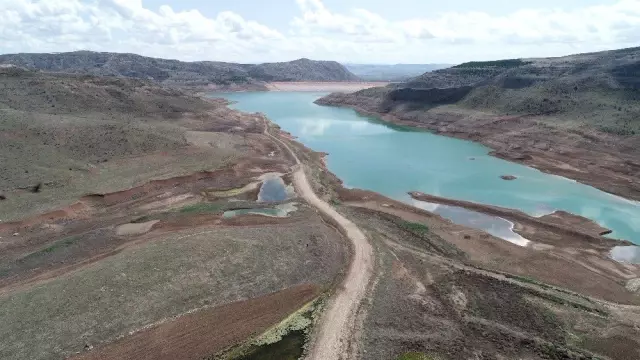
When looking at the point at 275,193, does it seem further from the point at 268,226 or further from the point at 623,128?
the point at 623,128

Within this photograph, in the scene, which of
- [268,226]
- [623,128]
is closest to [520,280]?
[268,226]

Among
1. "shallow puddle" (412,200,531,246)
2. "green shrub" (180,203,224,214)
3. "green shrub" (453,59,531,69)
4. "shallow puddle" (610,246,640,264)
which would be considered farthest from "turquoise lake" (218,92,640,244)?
"green shrub" (453,59,531,69)

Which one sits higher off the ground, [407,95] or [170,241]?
[407,95]

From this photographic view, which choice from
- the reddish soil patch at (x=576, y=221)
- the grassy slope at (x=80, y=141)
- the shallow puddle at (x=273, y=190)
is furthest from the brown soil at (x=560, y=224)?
the grassy slope at (x=80, y=141)

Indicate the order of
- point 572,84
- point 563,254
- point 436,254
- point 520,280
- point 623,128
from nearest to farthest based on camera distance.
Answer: point 520,280
point 436,254
point 563,254
point 623,128
point 572,84

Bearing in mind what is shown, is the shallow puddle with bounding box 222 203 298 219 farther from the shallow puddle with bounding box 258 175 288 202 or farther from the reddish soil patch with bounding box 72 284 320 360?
the reddish soil patch with bounding box 72 284 320 360
